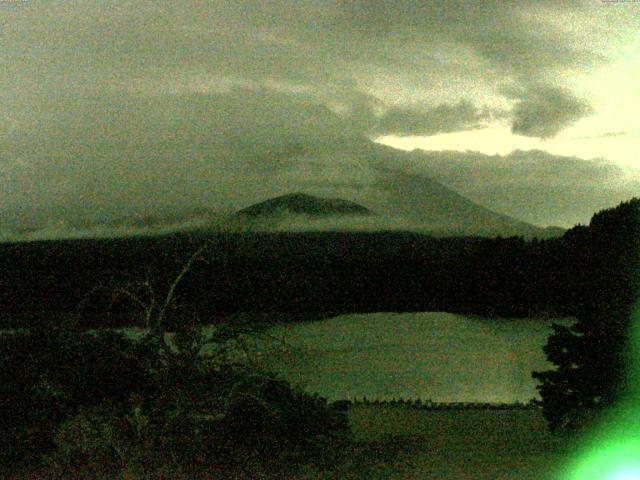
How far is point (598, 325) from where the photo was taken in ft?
27.9

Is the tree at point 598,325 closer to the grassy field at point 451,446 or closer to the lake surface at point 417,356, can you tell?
the grassy field at point 451,446

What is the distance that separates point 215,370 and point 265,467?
1.10 meters

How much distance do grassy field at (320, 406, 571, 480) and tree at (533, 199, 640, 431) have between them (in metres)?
0.56

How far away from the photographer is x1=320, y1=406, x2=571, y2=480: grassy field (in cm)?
747

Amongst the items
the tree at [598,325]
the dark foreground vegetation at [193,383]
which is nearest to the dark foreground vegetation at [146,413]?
the dark foreground vegetation at [193,383]

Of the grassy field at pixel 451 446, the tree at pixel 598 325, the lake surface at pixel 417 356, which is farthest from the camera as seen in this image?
the lake surface at pixel 417 356

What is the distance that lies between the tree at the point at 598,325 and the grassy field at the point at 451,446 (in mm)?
557

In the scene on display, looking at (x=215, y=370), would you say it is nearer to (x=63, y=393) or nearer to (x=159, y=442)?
(x=159, y=442)

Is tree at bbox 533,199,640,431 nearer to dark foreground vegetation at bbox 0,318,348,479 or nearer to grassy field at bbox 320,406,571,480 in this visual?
grassy field at bbox 320,406,571,480

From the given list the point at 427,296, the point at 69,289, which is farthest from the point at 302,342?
the point at 69,289

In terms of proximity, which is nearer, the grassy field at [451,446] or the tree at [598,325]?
the grassy field at [451,446]

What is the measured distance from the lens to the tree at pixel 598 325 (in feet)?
27.4

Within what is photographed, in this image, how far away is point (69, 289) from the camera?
1214 cm

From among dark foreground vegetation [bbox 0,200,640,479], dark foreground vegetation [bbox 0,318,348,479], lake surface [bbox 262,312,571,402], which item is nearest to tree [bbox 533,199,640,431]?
dark foreground vegetation [bbox 0,200,640,479]
